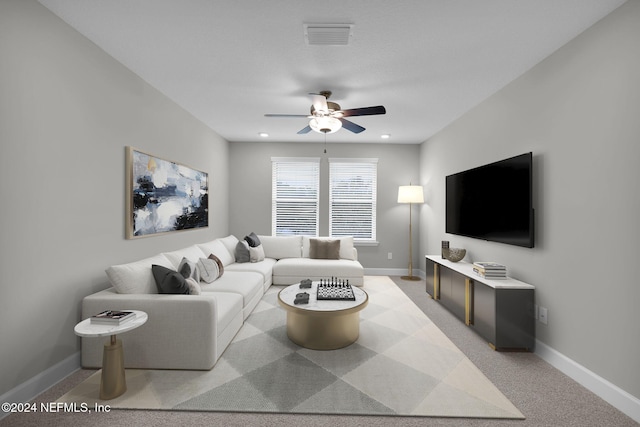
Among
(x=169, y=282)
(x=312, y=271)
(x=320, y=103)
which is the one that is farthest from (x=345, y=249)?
(x=169, y=282)

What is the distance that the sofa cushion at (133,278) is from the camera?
92.4 inches

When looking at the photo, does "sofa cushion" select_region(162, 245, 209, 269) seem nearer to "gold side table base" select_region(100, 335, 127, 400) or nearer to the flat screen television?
"gold side table base" select_region(100, 335, 127, 400)

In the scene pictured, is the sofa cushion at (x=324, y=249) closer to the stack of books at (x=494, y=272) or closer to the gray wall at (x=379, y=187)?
the gray wall at (x=379, y=187)

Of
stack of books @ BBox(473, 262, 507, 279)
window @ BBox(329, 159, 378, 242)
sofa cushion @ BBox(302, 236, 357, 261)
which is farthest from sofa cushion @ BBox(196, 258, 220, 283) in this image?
stack of books @ BBox(473, 262, 507, 279)

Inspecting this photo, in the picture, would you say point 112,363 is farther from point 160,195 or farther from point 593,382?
point 593,382

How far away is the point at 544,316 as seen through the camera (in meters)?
2.56

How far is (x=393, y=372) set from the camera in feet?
7.43

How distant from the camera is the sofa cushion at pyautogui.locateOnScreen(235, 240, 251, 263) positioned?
4.67 meters

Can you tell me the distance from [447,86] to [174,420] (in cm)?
386

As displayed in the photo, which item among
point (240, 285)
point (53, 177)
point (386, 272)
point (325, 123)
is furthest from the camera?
point (386, 272)

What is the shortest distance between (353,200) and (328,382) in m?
4.09

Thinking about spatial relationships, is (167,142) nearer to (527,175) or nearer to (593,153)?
(527,175)

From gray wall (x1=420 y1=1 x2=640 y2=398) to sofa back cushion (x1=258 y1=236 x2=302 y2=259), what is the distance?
338 centimetres

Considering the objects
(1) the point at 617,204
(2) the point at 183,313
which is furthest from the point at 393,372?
(1) the point at 617,204
